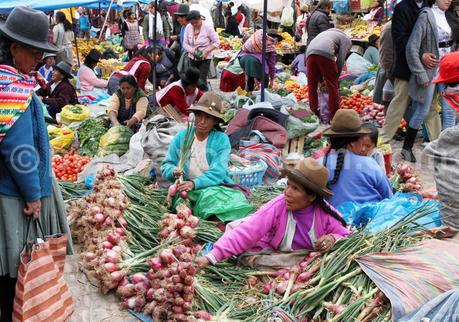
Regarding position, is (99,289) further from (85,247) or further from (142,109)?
(142,109)

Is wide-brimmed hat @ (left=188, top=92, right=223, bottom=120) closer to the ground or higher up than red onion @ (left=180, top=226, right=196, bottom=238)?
higher up

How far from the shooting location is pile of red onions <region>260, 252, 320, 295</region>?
128 inches

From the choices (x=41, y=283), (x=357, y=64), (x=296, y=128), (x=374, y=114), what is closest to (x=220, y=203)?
(x=41, y=283)

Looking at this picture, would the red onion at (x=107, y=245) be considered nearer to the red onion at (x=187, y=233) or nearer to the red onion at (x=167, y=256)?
the red onion at (x=187, y=233)

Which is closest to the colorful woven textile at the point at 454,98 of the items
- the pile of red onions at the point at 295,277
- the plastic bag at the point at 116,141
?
the pile of red onions at the point at 295,277

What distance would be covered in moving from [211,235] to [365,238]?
1.21 metres

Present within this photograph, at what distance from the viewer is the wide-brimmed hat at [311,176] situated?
3291mm

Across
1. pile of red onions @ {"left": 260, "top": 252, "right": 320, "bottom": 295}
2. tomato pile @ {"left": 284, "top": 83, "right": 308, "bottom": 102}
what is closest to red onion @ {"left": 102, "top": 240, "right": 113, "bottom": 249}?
pile of red onions @ {"left": 260, "top": 252, "right": 320, "bottom": 295}

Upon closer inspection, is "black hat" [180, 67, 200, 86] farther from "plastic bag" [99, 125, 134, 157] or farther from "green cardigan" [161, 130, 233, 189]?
"green cardigan" [161, 130, 233, 189]

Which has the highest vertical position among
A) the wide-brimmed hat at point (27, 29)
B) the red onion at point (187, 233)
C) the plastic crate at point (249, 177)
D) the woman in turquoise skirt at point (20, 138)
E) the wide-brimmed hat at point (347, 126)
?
the wide-brimmed hat at point (27, 29)

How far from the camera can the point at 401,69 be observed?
654 centimetres

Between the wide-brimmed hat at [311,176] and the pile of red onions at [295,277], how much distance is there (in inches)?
16.2

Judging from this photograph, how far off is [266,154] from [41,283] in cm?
338

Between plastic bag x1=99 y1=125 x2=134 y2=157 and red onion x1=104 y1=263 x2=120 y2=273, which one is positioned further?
plastic bag x1=99 y1=125 x2=134 y2=157
